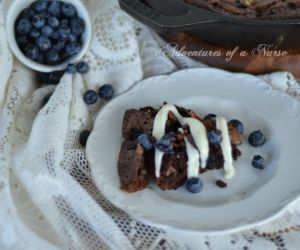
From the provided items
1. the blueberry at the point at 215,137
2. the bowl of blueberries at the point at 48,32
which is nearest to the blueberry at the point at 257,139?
the blueberry at the point at 215,137

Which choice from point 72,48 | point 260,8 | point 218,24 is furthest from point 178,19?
point 72,48

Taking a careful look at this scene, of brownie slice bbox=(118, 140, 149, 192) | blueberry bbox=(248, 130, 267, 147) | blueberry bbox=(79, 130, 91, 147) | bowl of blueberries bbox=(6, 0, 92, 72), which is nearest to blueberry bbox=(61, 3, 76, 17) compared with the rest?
A: bowl of blueberries bbox=(6, 0, 92, 72)

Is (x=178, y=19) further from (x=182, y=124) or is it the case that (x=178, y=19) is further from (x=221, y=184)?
(x=221, y=184)

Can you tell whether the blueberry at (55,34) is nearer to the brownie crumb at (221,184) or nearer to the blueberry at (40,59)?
the blueberry at (40,59)

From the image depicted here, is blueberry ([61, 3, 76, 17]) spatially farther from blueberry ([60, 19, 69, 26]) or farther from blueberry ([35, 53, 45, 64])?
blueberry ([35, 53, 45, 64])

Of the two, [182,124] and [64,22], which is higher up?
[64,22]

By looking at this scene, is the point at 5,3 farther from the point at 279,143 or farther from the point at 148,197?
the point at 279,143
